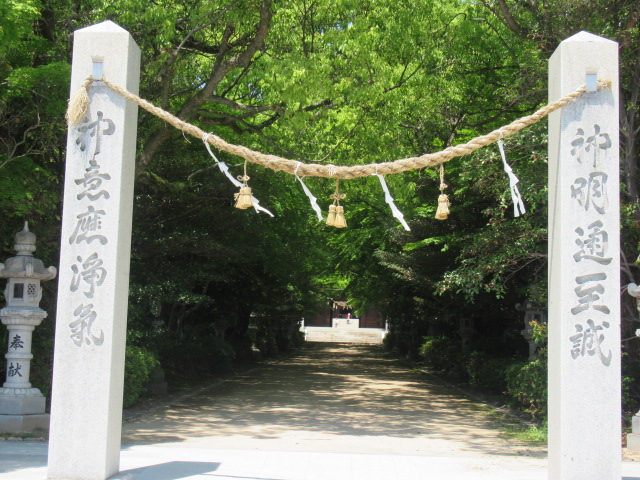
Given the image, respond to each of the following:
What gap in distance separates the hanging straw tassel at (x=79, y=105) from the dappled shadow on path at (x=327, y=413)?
5.21 meters

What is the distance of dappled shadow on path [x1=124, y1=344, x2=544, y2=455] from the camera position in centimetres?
1067

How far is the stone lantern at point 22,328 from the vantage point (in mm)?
9555

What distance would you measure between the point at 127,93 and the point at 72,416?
2968mm

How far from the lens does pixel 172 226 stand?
15.9 meters

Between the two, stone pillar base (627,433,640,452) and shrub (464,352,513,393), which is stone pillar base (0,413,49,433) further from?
shrub (464,352,513,393)

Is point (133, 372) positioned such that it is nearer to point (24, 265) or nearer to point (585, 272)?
point (24, 265)

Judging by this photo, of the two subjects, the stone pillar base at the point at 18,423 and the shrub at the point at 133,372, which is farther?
the shrub at the point at 133,372

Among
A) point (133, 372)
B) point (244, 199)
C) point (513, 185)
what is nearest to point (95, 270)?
point (244, 199)

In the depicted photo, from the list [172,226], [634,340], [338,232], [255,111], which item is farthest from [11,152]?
[338,232]

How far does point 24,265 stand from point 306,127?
599 centimetres

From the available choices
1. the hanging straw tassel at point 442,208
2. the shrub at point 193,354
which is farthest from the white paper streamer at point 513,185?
the shrub at point 193,354

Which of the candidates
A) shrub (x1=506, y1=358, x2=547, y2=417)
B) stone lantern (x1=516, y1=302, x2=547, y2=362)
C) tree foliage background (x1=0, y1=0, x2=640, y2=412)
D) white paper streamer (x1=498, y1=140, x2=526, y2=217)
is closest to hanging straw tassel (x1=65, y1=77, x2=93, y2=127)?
tree foliage background (x1=0, y1=0, x2=640, y2=412)

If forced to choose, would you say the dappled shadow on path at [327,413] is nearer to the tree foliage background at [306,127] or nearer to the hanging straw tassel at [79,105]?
the tree foliage background at [306,127]

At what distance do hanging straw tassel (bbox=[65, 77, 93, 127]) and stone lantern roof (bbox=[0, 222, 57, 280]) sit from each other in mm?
4641
